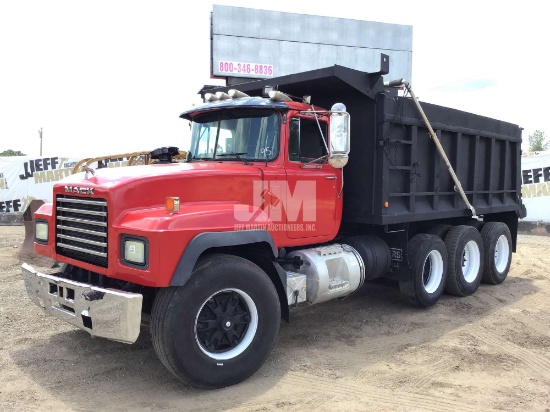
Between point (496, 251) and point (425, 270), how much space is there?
252 cm

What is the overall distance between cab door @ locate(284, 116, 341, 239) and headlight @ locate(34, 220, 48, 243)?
2501 mm

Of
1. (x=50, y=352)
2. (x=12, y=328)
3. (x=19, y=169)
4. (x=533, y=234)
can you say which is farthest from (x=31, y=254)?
(x=533, y=234)

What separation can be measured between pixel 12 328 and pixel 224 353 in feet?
9.56

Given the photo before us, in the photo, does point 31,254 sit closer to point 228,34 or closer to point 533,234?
point 533,234

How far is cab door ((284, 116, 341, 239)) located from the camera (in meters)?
5.19

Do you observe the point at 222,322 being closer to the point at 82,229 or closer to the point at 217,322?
the point at 217,322

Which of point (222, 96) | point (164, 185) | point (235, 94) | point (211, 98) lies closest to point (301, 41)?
point (211, 98)

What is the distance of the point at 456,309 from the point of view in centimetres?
691

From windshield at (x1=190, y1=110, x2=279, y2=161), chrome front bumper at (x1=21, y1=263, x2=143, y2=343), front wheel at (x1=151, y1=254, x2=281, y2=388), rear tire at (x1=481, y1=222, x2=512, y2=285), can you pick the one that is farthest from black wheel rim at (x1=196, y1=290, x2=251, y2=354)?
rear tire at (x1=481, y1=222, x2=512, y2=285)

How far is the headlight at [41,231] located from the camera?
498cm

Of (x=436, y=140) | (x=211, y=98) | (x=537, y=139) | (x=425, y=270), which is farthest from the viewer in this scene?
(x=537, y=139)

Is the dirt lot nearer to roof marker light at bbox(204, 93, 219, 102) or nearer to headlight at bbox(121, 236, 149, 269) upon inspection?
headlight at bbox(121, 236, 149, 269)

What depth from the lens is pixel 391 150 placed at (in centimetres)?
618

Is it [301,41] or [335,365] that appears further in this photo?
[301,41]
